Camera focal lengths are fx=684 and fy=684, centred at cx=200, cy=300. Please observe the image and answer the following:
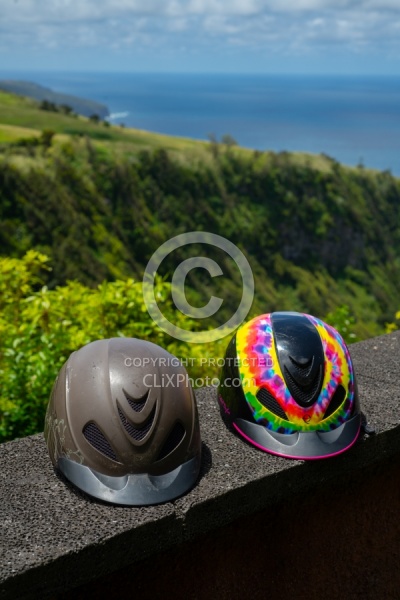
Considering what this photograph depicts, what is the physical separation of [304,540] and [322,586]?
22cm

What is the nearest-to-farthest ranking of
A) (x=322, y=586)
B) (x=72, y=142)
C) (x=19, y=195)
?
(x=322, y=586) < (x=19, y=195) < (x=72, y=142)

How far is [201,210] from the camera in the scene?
88.4 meters

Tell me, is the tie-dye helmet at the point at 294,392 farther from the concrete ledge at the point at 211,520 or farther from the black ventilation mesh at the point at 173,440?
the black ventilation mesh at the point at 173,440

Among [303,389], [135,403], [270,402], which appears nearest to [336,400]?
[303,389]

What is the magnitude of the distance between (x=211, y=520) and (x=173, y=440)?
0.99 ft

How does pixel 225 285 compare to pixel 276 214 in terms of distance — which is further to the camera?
pixel 276 214

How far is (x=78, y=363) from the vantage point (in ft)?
8.35

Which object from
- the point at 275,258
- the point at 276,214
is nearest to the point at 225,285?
the point at 275,258

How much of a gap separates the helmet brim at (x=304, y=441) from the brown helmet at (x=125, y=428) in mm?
265

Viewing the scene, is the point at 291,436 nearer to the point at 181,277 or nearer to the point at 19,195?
the point at 181,277

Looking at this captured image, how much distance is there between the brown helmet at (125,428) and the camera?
2.31 meters

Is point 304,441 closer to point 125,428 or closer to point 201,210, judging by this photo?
point 125,428

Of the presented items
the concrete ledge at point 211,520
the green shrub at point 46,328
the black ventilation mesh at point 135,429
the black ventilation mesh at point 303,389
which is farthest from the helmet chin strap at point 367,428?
the green shrub at point 46,328

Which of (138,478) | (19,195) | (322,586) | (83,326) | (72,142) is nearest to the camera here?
(138,478)
